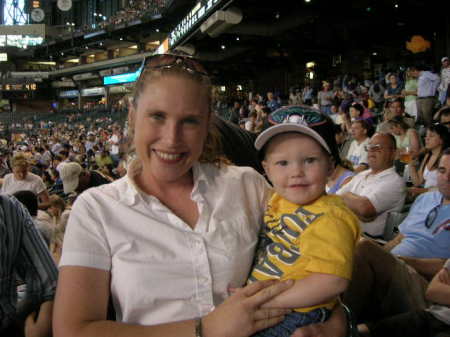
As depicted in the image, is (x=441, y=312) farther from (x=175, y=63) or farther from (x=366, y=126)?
(x=366, y=126)

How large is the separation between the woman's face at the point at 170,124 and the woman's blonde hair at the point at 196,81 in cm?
2

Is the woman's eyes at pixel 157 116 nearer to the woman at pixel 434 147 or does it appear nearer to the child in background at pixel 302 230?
the child in background at pixel 302 230

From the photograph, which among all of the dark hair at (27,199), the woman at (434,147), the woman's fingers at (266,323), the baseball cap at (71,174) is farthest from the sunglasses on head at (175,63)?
the baseball cap at (71,174)

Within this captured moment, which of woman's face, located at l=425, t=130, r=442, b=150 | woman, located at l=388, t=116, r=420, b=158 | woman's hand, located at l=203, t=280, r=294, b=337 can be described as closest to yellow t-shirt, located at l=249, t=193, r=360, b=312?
woman's hand, located at l=203, t=280, r=294, b=337

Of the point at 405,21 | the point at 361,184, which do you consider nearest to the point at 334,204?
the point at 361,184

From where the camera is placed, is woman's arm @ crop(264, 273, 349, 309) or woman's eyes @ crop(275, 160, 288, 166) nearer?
woman's arm @ crop(264, 273, 349, 309)

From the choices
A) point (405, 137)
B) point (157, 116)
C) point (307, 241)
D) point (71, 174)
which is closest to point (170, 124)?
point (157, 116)

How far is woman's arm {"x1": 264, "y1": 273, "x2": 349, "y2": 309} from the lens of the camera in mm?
1279

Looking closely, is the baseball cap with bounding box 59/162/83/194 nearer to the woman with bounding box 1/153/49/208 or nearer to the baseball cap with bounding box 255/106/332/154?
the woman with bounding box 1/153/49/208

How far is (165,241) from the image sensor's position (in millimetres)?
1354

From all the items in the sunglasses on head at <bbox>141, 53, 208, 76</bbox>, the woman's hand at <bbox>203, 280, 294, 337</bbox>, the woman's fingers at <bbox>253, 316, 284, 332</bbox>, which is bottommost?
the woman's fingers at <bbox>253, 316, 284, 332</bbox>

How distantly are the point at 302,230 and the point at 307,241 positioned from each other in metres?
0.07

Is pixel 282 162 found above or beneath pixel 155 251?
above

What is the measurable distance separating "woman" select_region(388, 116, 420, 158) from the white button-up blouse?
195 inches
